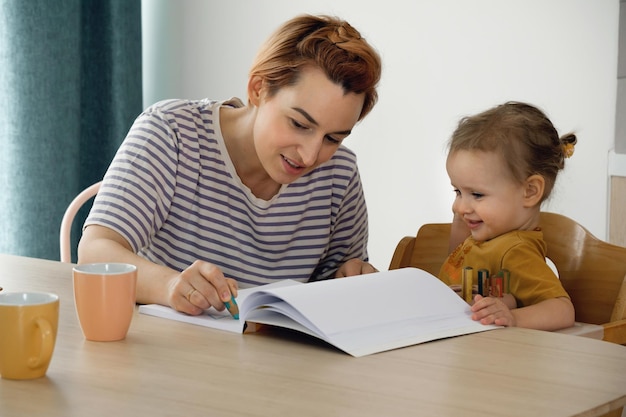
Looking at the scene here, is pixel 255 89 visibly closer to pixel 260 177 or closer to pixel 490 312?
pixel 260 177

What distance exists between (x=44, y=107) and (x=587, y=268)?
195 cm

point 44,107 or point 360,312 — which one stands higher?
point 44,107

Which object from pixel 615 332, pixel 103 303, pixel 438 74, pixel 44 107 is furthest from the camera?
pixel 44 107

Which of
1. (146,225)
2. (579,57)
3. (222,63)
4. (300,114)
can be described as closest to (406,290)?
(300,114)

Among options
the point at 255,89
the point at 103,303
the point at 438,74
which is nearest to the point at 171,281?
the point at 103,303

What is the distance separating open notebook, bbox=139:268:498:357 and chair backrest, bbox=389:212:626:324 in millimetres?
456

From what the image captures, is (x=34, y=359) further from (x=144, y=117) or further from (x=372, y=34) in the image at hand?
(x=372, y=34)

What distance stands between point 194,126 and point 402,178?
1.38 m

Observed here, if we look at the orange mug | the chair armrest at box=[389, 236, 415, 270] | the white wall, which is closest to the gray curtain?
the white wall

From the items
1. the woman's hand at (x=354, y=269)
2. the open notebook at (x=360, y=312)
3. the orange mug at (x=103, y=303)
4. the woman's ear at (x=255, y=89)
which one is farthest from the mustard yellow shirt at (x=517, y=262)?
the orange mug at (x=103, y=303)

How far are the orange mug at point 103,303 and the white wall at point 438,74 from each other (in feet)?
5.56

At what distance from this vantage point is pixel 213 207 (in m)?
1.65

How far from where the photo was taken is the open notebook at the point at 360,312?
108cm

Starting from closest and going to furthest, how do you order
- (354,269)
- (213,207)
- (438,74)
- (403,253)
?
(354,269), (213,207), (403,253), (438,74)
